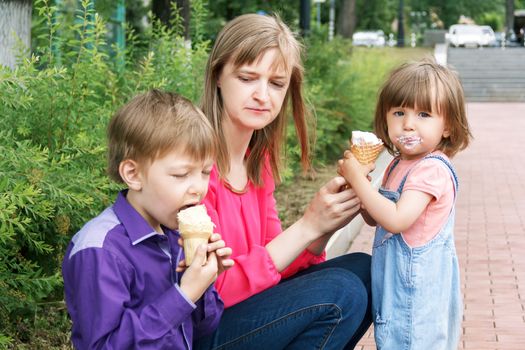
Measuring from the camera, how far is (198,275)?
2.52 metres

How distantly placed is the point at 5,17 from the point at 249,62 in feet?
9.27

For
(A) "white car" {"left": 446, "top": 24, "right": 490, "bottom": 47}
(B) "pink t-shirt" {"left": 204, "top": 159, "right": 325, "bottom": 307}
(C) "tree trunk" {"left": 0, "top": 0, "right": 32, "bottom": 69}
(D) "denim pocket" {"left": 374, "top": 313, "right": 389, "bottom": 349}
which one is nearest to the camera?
(B) "pink t-shirt" {"left": 204, "top": 159, "right": 325, "bottom": 307}

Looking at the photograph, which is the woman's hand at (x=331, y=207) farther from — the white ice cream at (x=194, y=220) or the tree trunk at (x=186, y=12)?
the tree trunk at (x=186, y=12)

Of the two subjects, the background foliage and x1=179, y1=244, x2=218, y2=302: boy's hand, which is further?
the background foliage

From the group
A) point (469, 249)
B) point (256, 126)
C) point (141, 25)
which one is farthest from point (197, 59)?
point (141, 25)

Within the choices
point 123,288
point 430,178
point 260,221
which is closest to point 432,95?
point 430,178

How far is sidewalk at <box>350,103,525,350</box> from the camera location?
5328mm

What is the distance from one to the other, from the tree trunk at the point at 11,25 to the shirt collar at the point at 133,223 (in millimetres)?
3084

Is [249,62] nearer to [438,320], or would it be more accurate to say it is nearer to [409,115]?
[409,115]

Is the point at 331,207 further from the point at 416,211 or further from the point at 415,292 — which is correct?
the point at 415,292

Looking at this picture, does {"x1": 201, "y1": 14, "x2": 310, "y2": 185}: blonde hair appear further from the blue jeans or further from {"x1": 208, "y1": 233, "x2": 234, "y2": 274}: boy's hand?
{"x1": 208, "y1": 233, "x2": 234, "y2": 274}: boy's hand

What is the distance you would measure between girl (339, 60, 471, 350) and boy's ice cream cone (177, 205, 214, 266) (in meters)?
0.76

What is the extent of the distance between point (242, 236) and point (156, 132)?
2.56 feet

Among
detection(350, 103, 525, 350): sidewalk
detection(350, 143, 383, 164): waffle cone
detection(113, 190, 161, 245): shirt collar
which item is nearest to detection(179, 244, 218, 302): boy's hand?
detection(113, 190, 161, 245): shirt collar
